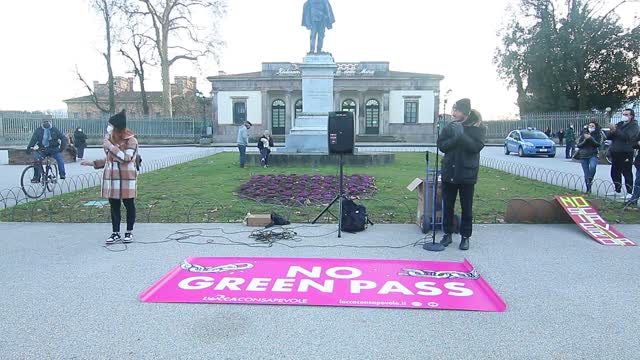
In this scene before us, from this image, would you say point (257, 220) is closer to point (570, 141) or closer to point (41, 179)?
point (41, 179)

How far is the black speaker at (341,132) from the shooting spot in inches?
295

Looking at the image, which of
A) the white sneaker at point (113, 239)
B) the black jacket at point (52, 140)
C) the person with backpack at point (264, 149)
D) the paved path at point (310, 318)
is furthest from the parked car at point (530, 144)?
the white sneaker at point (113, 239)

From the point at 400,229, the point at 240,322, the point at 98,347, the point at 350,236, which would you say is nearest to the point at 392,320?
the point at 240,322

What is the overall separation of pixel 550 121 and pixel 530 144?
18558mm

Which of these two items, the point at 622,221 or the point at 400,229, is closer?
the point at 400,229

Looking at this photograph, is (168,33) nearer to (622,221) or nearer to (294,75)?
(294,75)

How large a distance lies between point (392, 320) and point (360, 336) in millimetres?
434

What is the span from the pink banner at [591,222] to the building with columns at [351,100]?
40.4 m

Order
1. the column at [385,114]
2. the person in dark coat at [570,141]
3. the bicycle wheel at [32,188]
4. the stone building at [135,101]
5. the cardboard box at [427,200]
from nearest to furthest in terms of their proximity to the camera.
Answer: the cardboard box at [427,200] → the bicycle wheel at [32,188] → the person in dark coat at [570,141] → the column at [385,114] → the stone building at [135,101]

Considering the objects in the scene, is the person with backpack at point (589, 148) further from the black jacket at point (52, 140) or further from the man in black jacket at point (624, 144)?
the black jacket at point (52, 140)

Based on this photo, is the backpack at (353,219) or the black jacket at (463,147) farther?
the backpack at (353,219)

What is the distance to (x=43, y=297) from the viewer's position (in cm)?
470

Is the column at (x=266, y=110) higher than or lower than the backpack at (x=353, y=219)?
higher

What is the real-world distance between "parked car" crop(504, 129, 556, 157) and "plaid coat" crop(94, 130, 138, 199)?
23.6 metres
